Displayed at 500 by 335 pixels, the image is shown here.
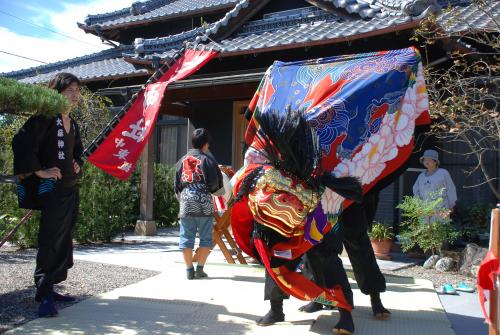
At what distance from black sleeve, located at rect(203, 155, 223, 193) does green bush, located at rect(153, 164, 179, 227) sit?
5.75 m

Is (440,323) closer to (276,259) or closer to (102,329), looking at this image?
(276,259)

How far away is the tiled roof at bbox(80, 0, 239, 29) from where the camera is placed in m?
14.1

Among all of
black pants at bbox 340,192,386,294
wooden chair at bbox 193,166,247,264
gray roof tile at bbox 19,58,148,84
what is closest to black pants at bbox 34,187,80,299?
black pants at bbox 340,192,386,294

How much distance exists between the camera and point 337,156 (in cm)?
342

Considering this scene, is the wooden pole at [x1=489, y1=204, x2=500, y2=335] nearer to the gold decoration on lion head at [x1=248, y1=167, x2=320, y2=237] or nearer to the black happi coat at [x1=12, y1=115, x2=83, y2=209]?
the gold decoration on lion head at [x1=248, y1=167, x2=320, y2=237]

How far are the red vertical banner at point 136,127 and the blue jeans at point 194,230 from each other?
158cm

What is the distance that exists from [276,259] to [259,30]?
7299 mm

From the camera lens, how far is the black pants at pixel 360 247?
12.8 feet

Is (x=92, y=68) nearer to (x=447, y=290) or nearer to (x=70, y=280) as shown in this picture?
(x=70, y=280)

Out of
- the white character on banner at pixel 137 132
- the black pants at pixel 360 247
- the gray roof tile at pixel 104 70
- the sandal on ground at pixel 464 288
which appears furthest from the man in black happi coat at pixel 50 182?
the gray roof tile at pixel 104 70

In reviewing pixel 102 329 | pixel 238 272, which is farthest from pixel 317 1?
pixel 102 329

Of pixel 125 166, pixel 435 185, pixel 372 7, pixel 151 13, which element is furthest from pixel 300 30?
pixel 151 13

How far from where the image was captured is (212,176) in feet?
17.3

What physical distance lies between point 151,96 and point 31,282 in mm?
3526
